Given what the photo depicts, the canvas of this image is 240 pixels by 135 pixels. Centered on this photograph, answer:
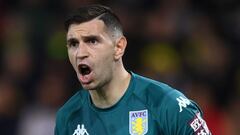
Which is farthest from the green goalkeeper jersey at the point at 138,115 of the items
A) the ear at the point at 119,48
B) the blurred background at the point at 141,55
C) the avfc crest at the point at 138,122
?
the blurred background at the point at 141,55

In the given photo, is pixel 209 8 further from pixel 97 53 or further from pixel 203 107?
pixel 97 53

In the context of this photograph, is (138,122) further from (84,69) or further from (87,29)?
(87,29)

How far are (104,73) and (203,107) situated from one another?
12.2 ft

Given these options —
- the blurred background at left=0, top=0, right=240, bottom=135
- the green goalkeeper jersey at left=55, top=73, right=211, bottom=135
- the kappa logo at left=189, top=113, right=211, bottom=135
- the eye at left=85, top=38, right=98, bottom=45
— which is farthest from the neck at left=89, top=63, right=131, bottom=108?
the blurred background at left=0, top=0, right=240, bottom=135

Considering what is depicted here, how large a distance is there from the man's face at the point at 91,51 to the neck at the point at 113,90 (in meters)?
0.09

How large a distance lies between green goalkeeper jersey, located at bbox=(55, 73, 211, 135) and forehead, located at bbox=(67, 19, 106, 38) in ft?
1.51

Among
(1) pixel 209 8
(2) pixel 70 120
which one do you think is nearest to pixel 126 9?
(1) pixel 209 8

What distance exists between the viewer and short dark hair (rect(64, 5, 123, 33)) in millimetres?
5301

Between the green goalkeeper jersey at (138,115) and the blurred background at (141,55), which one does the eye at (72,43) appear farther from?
the blurred background at (141,55)

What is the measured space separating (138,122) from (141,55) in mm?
4909

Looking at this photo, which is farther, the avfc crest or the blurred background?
the blurred background

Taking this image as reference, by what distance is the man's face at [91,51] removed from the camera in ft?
17.2

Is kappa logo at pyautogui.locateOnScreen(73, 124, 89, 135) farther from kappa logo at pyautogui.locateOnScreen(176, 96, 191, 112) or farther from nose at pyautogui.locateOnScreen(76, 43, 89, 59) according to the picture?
kappa logo at pyautogui.locateOnScreen(176, 96, 191, 112)

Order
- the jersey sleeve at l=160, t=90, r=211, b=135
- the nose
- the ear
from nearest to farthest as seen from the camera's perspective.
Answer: the jersey sleeve at l=160, t=90, r=211, b=135, the nose, the ear
